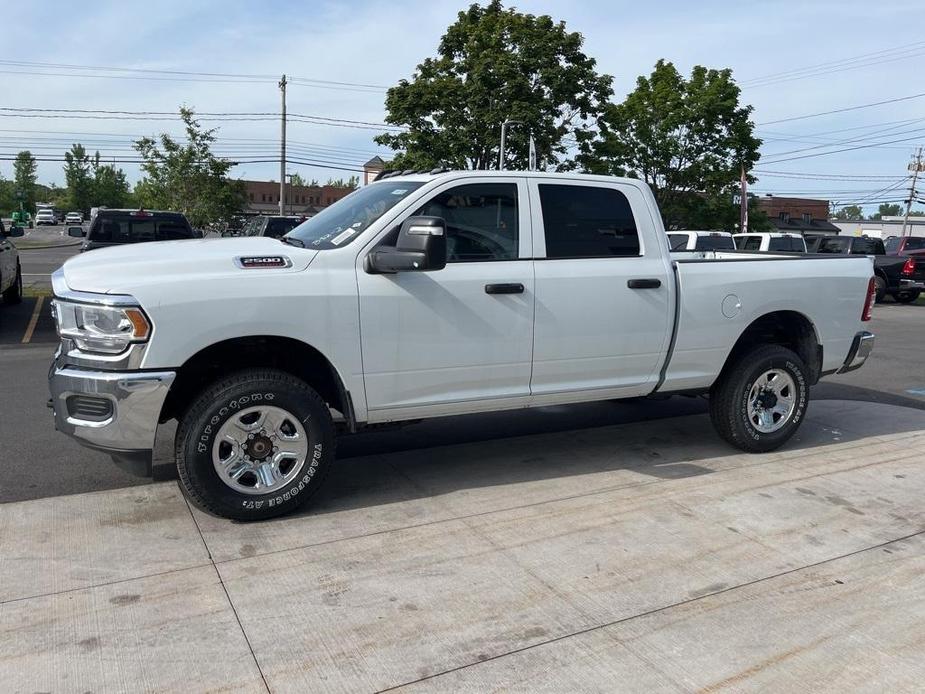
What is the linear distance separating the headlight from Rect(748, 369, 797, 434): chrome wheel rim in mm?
4149

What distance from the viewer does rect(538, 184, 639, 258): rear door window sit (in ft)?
16.7

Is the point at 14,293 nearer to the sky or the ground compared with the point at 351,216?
nearer to the ground

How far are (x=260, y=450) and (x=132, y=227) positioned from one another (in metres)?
9.76

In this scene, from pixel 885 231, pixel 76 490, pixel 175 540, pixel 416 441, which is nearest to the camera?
pixel 175 540

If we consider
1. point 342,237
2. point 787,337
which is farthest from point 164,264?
point 787,337

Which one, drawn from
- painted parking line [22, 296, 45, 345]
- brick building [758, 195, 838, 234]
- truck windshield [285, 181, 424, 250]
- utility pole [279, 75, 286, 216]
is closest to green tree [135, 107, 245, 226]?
utility pole [279, 75, 286, 216]

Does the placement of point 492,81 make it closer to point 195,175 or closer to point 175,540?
point 195,175

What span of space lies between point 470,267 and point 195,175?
36.2 metres

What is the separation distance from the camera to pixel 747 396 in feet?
19.1

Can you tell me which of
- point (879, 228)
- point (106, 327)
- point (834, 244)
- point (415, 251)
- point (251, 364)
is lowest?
point (251, 364)

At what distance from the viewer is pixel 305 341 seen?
4.36 metres

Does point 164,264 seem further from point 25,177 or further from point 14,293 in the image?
point 25,177

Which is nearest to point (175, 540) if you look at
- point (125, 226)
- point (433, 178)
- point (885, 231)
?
point (433, 178)

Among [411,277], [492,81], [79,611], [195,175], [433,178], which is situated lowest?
[79,611]
